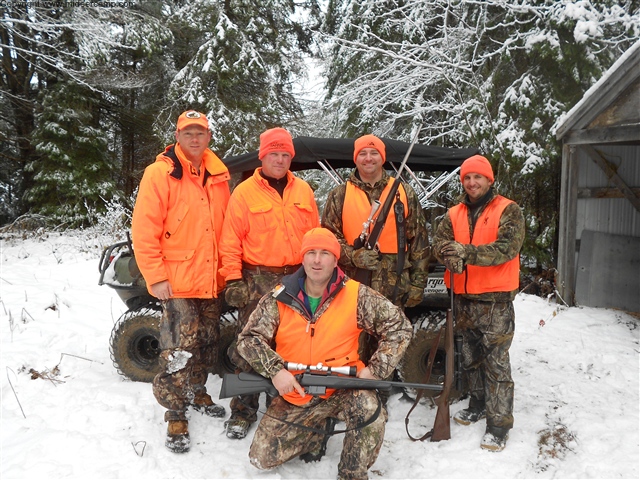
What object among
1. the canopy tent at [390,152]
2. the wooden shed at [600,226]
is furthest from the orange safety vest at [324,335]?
the wooden shed at [600,226]

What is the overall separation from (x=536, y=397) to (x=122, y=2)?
14522 millimetres

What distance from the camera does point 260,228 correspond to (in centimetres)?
348

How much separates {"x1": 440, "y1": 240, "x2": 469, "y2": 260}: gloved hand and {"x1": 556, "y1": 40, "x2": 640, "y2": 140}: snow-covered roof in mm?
3285

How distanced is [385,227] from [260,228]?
942 mm

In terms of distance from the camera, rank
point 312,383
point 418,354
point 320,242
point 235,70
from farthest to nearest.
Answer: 1. point 235,70
2. point 418,354
3. point 320,242
4. point 312,383

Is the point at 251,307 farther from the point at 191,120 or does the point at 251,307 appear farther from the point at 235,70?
the point at 235,70

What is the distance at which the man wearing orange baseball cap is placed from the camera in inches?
128

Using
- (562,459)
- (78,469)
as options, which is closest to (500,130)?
(562,459)

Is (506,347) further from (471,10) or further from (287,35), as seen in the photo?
(287,35)

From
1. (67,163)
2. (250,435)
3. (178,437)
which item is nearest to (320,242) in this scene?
(250,435)

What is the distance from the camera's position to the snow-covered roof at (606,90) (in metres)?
4.88

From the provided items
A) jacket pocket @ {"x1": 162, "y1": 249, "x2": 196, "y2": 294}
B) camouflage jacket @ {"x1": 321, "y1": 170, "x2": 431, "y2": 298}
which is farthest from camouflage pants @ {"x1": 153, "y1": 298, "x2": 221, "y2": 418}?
camouflage jacket @ {"x1": 321, "y1": 170, "x2": 431, "y2": 298}

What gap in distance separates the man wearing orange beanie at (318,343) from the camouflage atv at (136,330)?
1.50 m

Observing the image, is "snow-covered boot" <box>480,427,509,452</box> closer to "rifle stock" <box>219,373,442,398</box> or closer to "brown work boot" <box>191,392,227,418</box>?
"rifle stock" <box>219,373,442,398</box>
